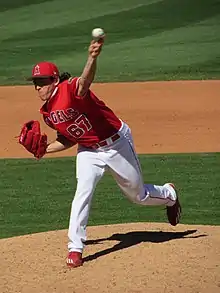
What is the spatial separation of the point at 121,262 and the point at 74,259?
1.28 feet

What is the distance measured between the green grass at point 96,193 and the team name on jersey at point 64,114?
216 cm

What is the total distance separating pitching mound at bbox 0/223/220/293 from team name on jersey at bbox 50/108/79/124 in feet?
3.90

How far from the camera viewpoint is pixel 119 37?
22.4 m

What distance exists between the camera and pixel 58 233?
28.2ft

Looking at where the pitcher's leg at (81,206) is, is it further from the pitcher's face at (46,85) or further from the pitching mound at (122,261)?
the pitcher's face at (46,85)

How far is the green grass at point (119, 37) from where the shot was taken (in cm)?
1925

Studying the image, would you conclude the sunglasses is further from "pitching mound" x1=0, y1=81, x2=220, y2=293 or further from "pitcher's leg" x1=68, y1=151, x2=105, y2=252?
"pitching mound" x1=0, y1=81, x2=220, y2=293

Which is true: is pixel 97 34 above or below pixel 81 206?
above

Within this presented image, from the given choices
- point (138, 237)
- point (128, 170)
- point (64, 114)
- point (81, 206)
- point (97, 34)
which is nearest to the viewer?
point (97, 34)

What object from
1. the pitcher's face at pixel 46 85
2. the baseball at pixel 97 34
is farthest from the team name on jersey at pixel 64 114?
the baseball at pixel 97 34

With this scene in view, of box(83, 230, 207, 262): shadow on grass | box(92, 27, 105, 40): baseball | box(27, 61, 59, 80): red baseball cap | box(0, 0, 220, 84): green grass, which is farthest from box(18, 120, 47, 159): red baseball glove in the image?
box(0, 0, 220, 84): green grass

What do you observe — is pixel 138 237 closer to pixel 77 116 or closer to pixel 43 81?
pixel 77 116

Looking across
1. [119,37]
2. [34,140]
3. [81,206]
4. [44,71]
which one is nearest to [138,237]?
[81,206]

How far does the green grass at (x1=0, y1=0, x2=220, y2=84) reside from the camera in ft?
63.2
